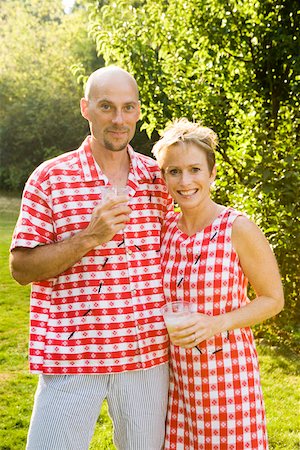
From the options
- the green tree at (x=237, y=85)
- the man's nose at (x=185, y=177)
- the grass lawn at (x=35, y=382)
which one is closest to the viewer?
the man's nose at (x=185, y=177)

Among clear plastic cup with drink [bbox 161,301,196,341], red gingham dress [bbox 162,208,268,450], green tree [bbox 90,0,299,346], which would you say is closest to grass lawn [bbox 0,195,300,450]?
green tree [bbox 90,0,299,346]

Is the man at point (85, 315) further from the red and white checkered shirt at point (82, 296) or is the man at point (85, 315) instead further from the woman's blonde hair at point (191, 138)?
the woman's blonde hair at point (191, 138)

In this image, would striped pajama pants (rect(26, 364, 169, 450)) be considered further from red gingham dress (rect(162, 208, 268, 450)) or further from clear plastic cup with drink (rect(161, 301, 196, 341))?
clear plastic cup with drink (rect(161, 301, 196, 341))

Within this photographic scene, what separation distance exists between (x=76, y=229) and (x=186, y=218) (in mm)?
488

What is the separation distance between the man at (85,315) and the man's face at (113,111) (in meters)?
0.03

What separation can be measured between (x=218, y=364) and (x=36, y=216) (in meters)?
0.94

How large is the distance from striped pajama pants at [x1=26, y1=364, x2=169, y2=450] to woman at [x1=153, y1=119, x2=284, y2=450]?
0.11 m

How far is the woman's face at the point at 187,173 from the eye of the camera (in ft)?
8.91

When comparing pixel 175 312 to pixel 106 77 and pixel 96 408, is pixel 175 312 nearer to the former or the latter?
pixel 96 408

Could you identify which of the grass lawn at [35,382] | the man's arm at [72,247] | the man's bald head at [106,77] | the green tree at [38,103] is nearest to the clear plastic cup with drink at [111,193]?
the man's arm at [72,247]

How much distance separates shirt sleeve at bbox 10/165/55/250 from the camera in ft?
8.54

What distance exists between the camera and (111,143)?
277 centimetres

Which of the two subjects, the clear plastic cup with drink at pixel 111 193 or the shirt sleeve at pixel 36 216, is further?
the shirt sleeve at pixel 36 216

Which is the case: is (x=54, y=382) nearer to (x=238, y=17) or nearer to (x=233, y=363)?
(x=233, y=363)
